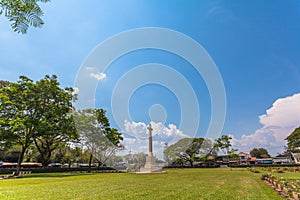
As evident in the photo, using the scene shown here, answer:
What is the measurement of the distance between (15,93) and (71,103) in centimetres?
682

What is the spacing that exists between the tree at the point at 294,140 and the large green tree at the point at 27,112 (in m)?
54.3

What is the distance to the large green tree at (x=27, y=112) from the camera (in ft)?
72.3

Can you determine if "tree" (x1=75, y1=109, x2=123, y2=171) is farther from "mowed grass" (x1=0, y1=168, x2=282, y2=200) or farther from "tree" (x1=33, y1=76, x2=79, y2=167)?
"mowed grass" (x1=0, y1=168, x2=282, y2=200)

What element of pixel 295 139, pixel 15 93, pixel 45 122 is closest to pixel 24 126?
pixel 45 122

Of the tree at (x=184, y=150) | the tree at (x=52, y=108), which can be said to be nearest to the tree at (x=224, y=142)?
the tree at (x=184, y=150)

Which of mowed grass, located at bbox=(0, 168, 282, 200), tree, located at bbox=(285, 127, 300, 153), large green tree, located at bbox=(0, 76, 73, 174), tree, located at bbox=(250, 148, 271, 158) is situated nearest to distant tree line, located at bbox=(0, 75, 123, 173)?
large green tree, located at bbox=(0, 76, 73, 174)

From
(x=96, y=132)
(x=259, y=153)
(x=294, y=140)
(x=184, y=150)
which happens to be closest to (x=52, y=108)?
(x=96, y=132)

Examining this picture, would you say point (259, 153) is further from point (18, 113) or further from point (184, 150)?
point (18, 113)

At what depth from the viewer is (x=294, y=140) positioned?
5188 centimetres

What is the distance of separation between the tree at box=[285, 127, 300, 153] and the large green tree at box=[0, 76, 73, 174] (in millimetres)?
54304

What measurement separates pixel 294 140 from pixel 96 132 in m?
50.1

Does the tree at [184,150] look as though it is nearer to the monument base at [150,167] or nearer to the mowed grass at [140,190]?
the monument base at [150,167]

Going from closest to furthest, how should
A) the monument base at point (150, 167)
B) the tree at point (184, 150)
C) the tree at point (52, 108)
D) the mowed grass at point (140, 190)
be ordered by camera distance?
the mowed grass at point (140, 190), the tree at point (52, 108), the monument base at point (150, 167), the tree at point (184, 150)

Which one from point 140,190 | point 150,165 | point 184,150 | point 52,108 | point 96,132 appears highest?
point 52,108
